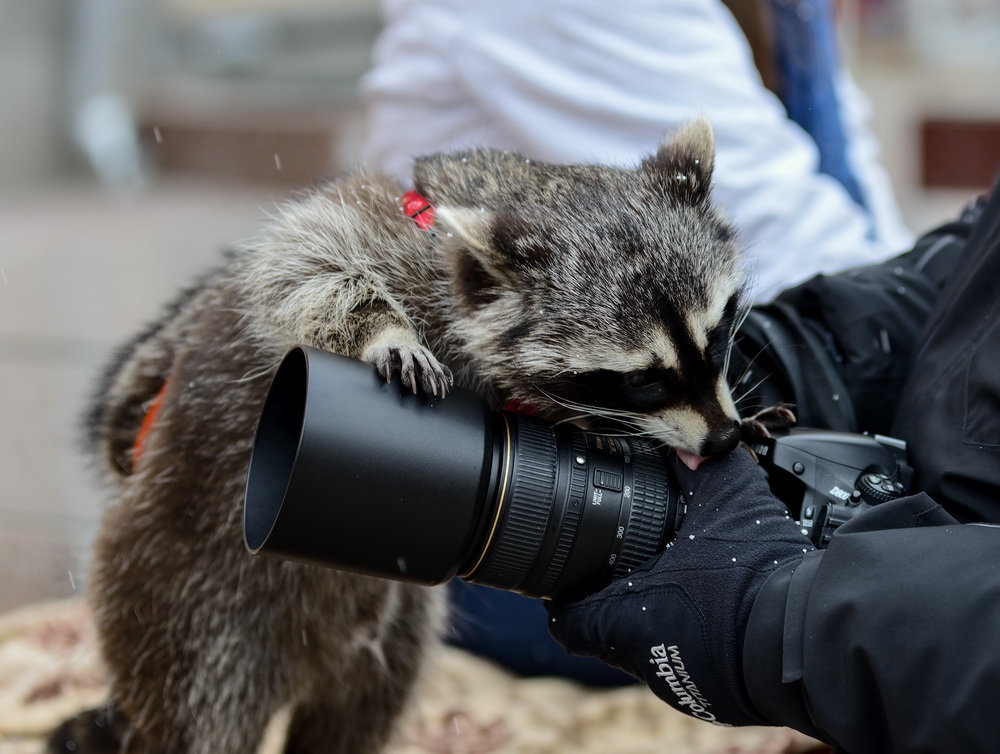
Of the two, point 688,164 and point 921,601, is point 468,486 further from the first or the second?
point 688,164

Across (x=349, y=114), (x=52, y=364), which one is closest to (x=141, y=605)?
(x=52, y=364)

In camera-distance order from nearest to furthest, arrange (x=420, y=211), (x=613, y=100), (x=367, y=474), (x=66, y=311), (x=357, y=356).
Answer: (x=367, y=474)
(x=357, y=356)
(x=420, y=211)
(x=613, y=100)
(x=66, y=311)

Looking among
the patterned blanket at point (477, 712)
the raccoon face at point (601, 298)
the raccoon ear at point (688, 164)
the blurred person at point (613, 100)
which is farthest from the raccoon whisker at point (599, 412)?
the patterned blanket at point (477, 712)

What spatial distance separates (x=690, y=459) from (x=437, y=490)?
49 centimetres

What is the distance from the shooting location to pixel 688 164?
2510 millimetres

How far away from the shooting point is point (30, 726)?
3.32 m

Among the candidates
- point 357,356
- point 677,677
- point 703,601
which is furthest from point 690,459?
point 357,356

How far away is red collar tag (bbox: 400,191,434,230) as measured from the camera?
96.5 inches

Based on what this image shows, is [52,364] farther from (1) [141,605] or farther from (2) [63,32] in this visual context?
(2) [63,32]

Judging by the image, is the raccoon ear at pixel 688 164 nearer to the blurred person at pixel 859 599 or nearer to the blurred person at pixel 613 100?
the blurred person at pixel 613 100

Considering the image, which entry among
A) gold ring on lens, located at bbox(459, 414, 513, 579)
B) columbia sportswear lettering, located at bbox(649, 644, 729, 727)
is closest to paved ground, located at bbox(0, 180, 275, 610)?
gold ring on lens, located at bbox(459, 414, 513, 579)

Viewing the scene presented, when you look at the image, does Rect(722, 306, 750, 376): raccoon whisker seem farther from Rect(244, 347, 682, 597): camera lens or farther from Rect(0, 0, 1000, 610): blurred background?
Rect(0, 0, 1000, 610): blurred background

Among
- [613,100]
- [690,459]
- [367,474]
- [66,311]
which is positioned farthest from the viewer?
[66,311]

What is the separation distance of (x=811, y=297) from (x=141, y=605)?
1626 mm
